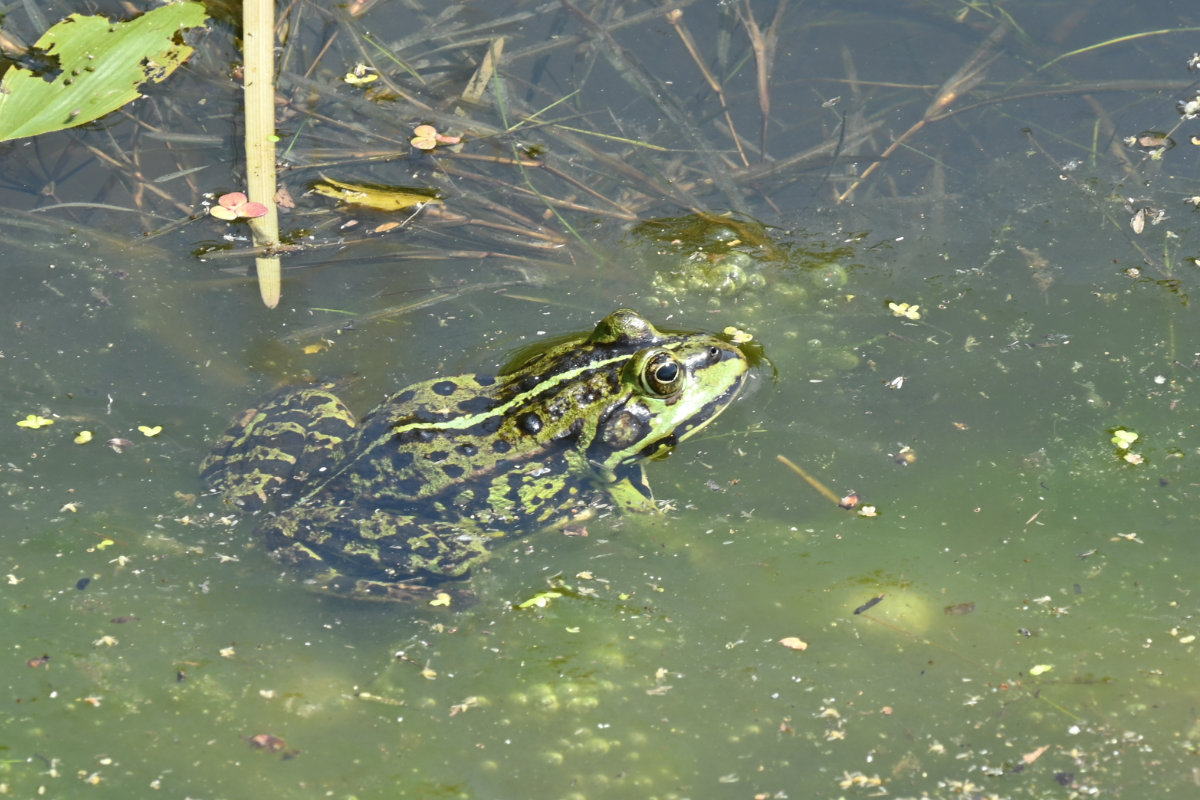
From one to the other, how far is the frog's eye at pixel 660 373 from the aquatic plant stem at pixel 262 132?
174cm

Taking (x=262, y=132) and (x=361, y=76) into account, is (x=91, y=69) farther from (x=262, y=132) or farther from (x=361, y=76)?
(x=361, y=76)

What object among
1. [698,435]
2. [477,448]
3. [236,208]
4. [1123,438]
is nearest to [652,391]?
[698,435]

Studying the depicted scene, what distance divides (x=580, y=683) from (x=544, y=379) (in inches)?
48.1

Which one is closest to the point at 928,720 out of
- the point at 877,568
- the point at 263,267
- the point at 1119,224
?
the point at 877,568

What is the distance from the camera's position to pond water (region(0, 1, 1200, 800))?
2557 millimetres

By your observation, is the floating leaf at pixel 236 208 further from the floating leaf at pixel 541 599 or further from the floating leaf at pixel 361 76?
the floating leaf at pixel 541 599

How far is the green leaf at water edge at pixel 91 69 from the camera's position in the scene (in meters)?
4.43

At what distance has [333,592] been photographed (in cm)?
314

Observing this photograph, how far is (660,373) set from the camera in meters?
3.43

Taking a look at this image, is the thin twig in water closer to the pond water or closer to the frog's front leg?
the pond water

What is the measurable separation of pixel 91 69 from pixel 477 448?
2.99 m

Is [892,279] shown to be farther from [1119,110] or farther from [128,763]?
[128,763]

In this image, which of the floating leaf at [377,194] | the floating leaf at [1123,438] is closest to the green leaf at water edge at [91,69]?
the floating leaf at [377,194]

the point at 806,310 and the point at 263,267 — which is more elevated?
the point at 263,267
